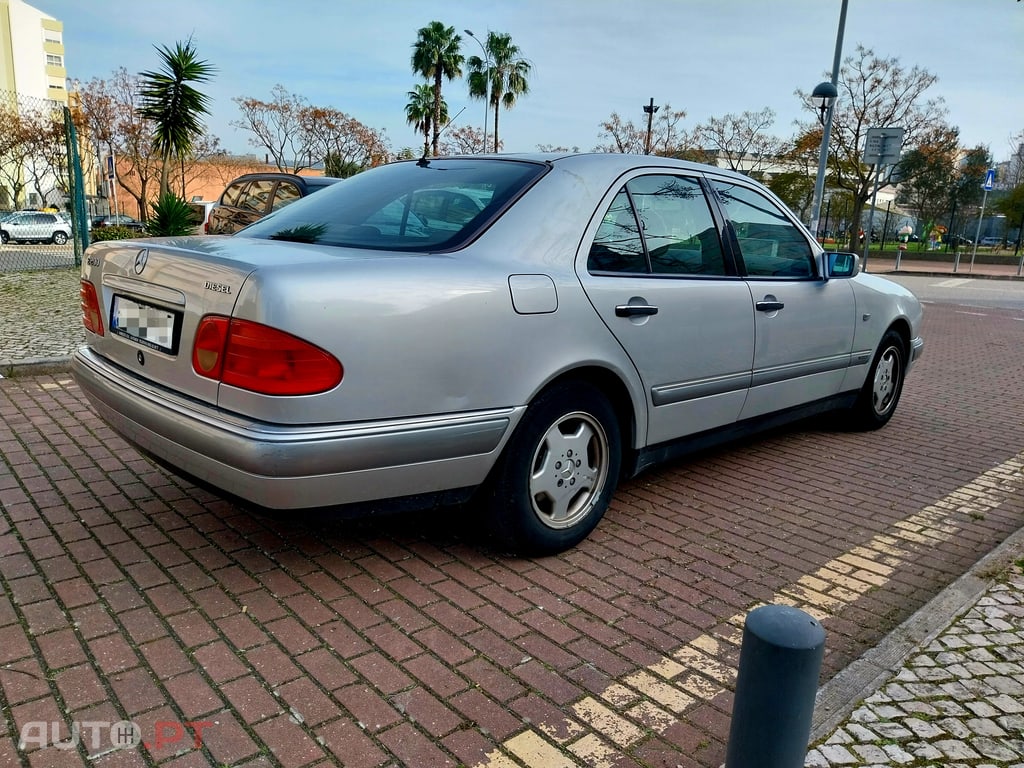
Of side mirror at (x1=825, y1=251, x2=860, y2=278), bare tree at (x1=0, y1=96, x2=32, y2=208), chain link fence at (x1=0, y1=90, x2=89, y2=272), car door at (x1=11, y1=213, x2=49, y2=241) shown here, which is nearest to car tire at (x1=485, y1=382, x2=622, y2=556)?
side mirror at (x1=825, y1=251, x2=860, y2=278)

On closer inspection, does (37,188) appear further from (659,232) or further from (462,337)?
(462,337)

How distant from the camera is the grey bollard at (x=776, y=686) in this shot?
5.26 ft

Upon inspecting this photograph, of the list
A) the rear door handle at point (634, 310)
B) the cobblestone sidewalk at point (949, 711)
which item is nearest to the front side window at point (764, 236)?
the rear door handle at point (634, 310)

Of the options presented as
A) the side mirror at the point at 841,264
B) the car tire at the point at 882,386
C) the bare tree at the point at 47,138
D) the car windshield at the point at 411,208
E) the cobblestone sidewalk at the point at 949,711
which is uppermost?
the bare tree at the point at 47,138

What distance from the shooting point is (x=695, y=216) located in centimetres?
389

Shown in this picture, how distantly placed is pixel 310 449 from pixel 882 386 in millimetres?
4561

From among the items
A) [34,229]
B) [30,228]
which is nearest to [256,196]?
[30,228]

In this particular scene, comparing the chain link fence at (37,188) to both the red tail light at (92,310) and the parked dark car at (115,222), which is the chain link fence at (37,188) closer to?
the parked dark car at (115,222)

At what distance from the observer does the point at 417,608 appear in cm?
287

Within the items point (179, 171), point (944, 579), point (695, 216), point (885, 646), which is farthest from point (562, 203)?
point (179, 171)

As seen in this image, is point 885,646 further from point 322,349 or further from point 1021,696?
point 322,349

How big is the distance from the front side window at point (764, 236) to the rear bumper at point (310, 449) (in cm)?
190

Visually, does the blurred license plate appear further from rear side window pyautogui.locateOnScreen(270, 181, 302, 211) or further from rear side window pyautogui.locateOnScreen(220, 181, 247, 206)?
rear side window pyautogui.locateOnScreen(220, 181, 247, 206)

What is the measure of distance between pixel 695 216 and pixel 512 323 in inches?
58.8
